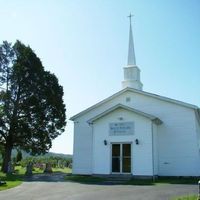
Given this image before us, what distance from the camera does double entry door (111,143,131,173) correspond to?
2372 centimetres

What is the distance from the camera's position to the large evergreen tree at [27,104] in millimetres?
31578

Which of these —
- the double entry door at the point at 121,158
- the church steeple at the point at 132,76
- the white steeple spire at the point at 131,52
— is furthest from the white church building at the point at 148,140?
the white steeple spire at the point at 131,52

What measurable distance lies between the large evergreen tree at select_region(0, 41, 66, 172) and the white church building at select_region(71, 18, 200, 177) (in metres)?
8.02

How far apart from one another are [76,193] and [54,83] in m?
21.2

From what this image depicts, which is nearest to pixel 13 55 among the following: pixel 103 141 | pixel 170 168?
pixel 103 141

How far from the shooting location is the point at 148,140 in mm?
23156

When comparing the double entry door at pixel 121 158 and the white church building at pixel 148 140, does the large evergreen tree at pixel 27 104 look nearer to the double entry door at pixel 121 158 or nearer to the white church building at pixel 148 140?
the white church building at pixel 148 140

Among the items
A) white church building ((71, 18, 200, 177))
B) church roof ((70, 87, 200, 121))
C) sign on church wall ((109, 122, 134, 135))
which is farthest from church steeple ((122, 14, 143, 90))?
sign on church wall ((109, 122, 134, 135))

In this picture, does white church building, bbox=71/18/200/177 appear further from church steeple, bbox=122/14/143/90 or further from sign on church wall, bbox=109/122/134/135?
church steeple, bbox=122/14/143/90

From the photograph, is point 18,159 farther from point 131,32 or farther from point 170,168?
point 170,168

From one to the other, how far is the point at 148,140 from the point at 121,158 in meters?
2.37

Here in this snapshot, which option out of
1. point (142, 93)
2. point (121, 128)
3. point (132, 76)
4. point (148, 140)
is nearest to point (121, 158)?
point (121, 128)

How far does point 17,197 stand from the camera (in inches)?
522

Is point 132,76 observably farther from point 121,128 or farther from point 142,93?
point 121,128
